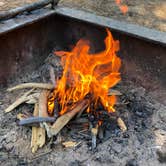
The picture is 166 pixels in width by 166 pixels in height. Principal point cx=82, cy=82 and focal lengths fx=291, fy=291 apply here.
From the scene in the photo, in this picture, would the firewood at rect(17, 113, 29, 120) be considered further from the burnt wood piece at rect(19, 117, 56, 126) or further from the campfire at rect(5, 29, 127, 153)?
the burnt wood piece at rect(19, 117, 56, 126)

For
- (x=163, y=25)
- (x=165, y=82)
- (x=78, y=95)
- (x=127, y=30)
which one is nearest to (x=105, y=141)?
(x=78, y=95)

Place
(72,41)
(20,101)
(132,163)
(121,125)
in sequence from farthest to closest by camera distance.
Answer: (72,41)
(20,101)
(121,125)
(132,163)

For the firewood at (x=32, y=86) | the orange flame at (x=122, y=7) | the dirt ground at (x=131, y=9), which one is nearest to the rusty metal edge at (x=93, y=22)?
the firewood at (x=32, y=86)

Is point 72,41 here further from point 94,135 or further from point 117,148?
point 117,148

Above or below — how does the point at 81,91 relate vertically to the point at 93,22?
below

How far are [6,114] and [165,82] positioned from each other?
1.76 metres

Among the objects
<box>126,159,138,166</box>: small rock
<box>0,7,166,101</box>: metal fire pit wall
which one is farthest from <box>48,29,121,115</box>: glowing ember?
<box>126,159,138,166</box>: small rock

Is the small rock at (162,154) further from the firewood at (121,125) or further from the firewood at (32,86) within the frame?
the firewood at (32,86)

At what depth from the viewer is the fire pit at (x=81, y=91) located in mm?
2740

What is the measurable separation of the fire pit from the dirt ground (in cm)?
166

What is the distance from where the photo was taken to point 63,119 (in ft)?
9.18

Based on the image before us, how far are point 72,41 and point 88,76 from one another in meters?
0.85

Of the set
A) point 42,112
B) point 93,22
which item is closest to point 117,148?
point 42,112

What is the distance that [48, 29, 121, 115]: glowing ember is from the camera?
119 inches
